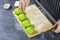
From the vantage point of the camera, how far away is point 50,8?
2.99 feet

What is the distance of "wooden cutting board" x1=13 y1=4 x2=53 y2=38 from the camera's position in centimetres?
85

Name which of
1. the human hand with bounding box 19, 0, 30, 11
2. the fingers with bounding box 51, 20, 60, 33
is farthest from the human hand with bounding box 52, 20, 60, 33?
the human hand with bounding box 19, 0, 30, 11

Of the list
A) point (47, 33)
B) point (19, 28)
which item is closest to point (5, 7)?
point (19, 28)

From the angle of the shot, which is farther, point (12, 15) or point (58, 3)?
point (12, 15)

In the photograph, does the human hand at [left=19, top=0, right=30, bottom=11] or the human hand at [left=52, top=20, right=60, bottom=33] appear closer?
the human hand at [left=52, top=20, right=60, bottom=33]

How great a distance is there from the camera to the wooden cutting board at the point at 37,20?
0.85 meters

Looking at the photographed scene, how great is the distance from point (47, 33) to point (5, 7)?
0.36 meters

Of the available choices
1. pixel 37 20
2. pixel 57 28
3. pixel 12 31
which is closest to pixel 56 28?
pixel 57 28

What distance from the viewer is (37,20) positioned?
2.96 feet

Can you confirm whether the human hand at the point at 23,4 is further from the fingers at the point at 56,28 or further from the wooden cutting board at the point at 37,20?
the fingers at the point at 56,28

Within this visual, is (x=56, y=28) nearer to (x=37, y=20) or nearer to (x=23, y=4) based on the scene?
(x=37, y=20)

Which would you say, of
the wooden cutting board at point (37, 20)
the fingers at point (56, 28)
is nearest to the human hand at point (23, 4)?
the wooden cutting board at point (37, 20)

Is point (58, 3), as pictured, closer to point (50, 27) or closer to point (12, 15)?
point (50, 27)

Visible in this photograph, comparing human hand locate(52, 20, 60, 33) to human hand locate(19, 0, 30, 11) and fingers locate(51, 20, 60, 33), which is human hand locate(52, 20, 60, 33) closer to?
fingers locate(51, 20, 60, 33)
